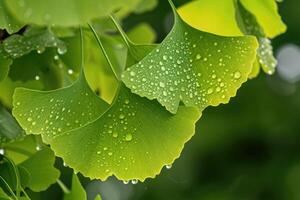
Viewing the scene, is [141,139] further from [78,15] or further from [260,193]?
[260,193]

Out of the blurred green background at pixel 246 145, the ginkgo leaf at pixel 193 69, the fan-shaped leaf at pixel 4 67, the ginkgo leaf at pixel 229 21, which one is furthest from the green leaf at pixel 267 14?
the blurred green background at pixel 246 145

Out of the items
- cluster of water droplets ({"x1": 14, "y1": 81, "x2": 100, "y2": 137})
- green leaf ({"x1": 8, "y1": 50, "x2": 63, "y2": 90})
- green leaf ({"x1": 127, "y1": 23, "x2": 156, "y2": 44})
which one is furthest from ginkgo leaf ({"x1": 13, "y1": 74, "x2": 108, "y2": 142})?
green leaf ({"x1": 127, "y1": 23, "x2": 156, "y2": 44})

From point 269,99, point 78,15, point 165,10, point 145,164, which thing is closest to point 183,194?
point 269,99

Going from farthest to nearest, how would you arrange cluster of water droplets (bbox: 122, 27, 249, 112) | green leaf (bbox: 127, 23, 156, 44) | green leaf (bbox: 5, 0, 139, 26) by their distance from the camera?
green leaf (bbox: 127, 23, 156, 44) → cluster of water droplets (bbox: 122, 27, 249, 112) → green leaf (bbox: 5, 0, 139, 26)

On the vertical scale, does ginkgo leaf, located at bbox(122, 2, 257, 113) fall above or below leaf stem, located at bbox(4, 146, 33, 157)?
above

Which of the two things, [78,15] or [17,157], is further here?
[17,157]

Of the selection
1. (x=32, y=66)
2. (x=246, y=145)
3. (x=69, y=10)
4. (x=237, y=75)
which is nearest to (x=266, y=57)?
(x=237, y=75)

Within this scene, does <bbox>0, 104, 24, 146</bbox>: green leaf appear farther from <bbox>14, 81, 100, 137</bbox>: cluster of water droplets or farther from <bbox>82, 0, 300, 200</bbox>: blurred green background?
<bbox>82, 0, 300, 200</bbox>: blurred green background

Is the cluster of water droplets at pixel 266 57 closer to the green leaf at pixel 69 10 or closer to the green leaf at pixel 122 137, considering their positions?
the green leaf at pixel 122 137
